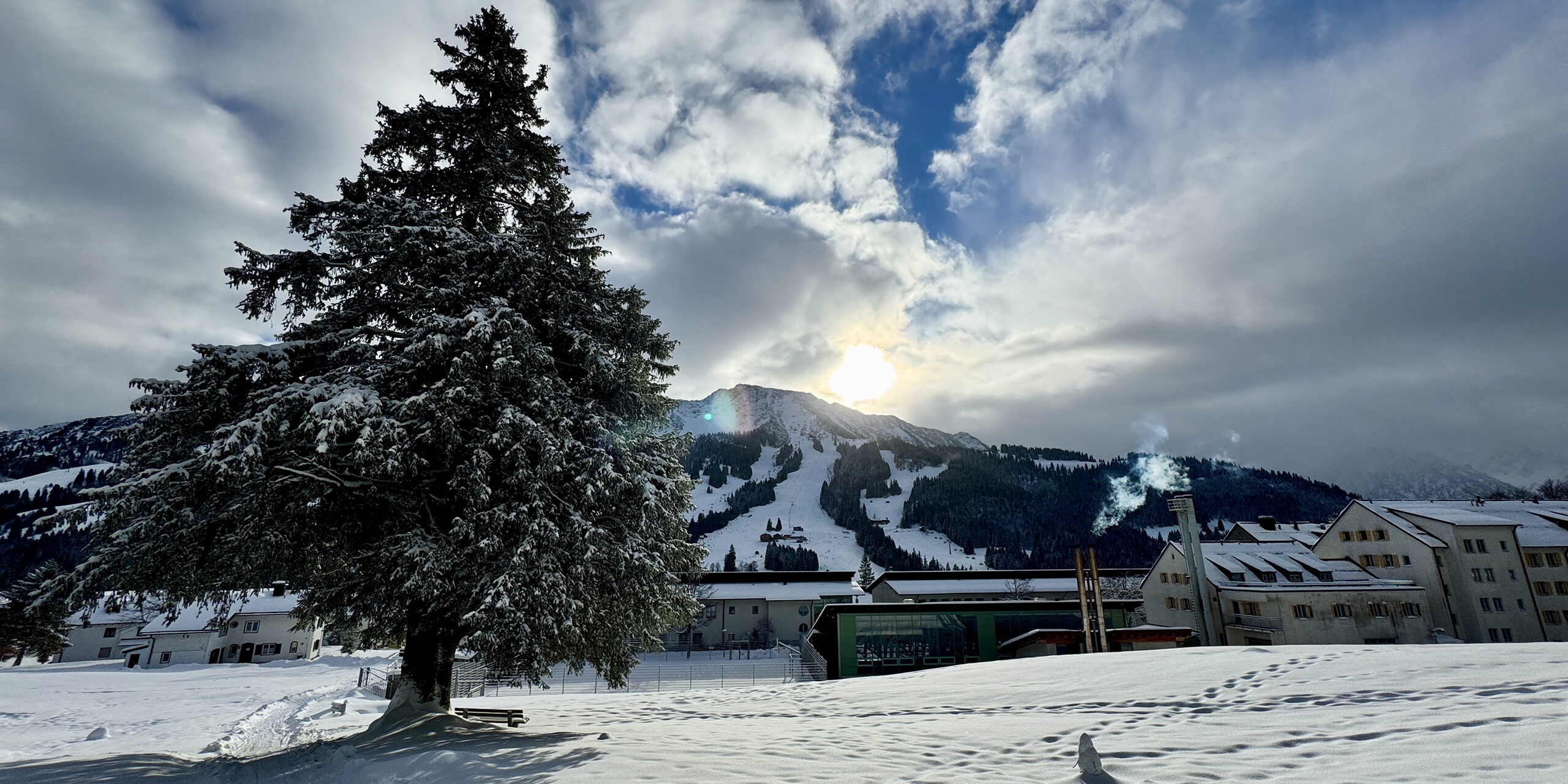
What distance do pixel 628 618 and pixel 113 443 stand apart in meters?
10.7

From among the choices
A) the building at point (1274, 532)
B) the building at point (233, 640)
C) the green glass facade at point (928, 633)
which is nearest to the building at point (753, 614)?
the green glass facade at point (928, 633)

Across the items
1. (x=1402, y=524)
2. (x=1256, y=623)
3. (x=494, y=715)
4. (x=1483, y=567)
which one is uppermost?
(x=1402, y=524)

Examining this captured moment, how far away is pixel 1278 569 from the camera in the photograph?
45562 millimetres

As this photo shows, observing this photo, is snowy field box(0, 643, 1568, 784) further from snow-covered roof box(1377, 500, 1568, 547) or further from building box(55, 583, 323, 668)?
building box(55, 583, 323, 668)

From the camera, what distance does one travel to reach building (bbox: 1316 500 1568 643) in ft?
145

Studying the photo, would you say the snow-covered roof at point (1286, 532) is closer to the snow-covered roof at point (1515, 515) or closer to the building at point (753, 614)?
the snow-covered roof at point (1515, 515)

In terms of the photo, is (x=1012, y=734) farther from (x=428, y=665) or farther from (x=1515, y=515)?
(x=1515, y=515)

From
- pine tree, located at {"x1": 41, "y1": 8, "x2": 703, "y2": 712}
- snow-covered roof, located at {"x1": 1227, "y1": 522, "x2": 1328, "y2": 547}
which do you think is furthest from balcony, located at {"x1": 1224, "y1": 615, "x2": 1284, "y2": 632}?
Result: pine tree, located at {"x1": 41, "y1": 8, "x2": 703, "y2": 712}

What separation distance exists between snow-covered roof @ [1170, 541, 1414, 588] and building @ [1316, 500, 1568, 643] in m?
2.30

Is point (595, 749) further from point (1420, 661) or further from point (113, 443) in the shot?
point (1420, 661)

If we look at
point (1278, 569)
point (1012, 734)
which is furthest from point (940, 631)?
point (1012, 734)

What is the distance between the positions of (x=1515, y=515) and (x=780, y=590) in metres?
63.4

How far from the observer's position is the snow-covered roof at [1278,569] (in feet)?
143

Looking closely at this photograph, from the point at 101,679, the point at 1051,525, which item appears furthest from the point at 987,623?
the point at 1051,525
